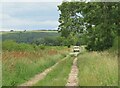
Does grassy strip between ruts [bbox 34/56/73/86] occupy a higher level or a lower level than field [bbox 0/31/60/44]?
higher

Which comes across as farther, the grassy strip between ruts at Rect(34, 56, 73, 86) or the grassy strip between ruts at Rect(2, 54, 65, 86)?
the grassy strip between ruts at Rect(2, 54, 65, 86)

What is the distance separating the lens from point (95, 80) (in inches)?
544

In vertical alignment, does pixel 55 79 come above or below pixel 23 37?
above

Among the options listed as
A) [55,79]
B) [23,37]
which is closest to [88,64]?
[55,79]

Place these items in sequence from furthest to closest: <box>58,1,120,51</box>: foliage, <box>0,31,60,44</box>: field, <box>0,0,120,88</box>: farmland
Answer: <box>0,31,60,44</box>: field
<box>58,1,120,51</box>: foliage
<box>0,0,120,88</box>: farmland

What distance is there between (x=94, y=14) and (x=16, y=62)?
8.46 metres

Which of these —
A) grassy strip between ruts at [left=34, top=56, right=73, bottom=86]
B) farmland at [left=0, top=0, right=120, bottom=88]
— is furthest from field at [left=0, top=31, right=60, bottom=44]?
grassy strip between ruts at [left=34, top=56, right=73, bottom=86]

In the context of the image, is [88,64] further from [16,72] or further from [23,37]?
[23,37]

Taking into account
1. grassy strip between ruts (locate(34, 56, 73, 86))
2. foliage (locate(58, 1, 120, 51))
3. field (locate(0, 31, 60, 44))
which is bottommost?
field (locate(0, 31, 60, 44))

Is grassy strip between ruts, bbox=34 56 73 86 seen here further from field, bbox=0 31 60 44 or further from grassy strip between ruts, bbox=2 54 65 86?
field, bbox=0 31 60 44

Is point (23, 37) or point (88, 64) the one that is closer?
point (88, 64)

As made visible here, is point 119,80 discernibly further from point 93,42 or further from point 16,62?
point 93,42

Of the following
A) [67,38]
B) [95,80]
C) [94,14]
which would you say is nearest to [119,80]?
[95,80]

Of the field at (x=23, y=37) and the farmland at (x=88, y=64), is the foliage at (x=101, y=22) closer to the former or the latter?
the farmland at (x=88, y=64)
